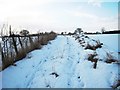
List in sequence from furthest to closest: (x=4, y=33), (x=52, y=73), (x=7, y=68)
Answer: (x=4, y=33), (x=7, y=68), (x=52, y=73)

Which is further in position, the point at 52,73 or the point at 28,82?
the point at 52,73

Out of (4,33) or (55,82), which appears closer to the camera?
(55,82)

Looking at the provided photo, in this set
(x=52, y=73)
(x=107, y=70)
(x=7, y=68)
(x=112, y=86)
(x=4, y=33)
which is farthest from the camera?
(x=4, y=33)

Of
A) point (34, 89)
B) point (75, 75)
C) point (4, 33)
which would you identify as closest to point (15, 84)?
point (34, 89)

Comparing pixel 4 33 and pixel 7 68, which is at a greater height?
pixel 4 33

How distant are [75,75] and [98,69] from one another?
31.3 inches

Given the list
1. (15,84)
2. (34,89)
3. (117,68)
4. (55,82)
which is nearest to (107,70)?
(117,68)

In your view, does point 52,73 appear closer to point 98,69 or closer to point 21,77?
point 21,77

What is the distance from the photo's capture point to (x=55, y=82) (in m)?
6.60

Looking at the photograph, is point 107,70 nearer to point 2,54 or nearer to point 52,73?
point 52,73

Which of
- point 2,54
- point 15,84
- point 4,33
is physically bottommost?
point 15,84

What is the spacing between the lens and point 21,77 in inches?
290

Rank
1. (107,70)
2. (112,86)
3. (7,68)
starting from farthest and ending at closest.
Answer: (7,68) → (107,70) → (112,86)

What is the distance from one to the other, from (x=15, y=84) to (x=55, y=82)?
120 cm
